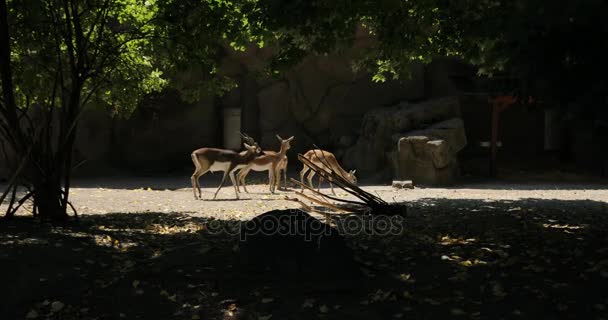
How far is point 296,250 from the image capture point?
5402 millimetres

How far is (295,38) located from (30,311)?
4.28 metres

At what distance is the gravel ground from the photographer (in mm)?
10641

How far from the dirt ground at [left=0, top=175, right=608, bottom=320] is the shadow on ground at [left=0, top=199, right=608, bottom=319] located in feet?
0.04

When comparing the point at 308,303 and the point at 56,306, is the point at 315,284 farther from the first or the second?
the point at 56,306

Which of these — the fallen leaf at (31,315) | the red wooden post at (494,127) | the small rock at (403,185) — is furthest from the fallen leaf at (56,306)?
the red wooden post at (494,127)

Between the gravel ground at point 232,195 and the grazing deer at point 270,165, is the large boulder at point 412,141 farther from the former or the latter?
the grazing deer at point 270,165

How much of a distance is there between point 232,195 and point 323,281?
8631mm

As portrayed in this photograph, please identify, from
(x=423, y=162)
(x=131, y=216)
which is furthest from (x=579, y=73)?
(x=423, y=162)

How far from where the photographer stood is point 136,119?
20141 millimetres

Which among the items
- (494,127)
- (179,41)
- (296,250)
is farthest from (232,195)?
(296,250)

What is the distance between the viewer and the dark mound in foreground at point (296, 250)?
5.34 meters

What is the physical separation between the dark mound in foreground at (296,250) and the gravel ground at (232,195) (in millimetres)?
3567

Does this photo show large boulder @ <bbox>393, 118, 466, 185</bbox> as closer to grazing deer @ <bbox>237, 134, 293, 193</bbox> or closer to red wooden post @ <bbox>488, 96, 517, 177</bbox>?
red wooden post @ <bbox>488, 96, 517, 177</bbox>

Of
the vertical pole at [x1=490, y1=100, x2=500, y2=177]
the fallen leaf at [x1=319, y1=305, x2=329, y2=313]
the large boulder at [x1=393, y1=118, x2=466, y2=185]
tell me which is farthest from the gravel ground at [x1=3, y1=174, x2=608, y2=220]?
the fallen leaf at [x1=319, y1=305, x2=329, y2=313]
